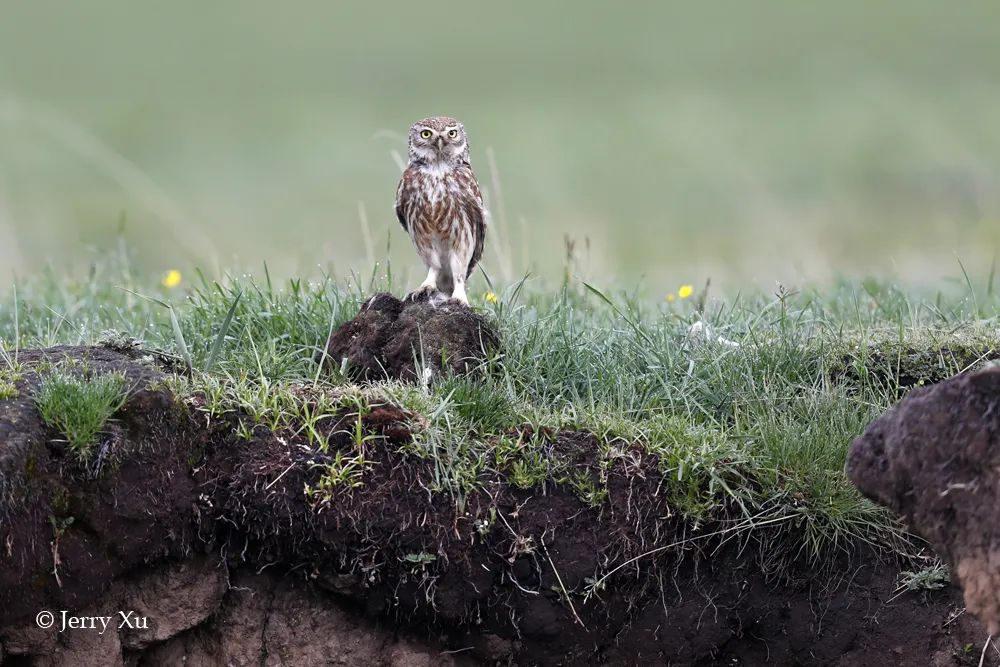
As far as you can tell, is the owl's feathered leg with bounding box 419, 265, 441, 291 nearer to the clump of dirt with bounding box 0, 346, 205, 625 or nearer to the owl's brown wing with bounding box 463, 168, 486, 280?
the owl's brown wing with bounding box 463, 168, 486, 280

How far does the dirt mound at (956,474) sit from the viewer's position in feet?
11.9

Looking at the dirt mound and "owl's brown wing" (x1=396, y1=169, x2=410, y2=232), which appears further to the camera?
"owl's brown wing" (x1=396, y1=169, x2=410, y2=232)

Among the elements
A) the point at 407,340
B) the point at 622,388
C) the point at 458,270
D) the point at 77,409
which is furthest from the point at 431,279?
the point at 77,409

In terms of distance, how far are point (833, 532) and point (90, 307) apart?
369 cm

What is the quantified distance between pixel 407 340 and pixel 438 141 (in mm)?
907

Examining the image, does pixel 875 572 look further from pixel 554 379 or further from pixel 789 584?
pixel 554 379

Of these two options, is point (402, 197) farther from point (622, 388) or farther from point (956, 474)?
point (956, 474)

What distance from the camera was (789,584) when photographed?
15.4ft

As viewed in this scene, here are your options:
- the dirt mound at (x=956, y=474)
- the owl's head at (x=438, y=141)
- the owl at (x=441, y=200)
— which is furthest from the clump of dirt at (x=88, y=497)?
the dirt mound at (x=956, y=474)

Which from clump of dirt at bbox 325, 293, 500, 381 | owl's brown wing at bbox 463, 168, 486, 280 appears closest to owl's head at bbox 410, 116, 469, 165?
owl's brown wing at bbox 463, 168, 486, 280

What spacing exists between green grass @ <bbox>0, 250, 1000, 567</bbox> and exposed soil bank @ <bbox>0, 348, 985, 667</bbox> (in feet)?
0.25

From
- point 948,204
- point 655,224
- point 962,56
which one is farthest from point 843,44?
point 948,204

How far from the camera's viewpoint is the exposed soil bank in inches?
171

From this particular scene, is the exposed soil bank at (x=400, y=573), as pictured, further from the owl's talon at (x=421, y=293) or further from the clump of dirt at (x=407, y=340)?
the owl's talon at (x=421, y=293)
